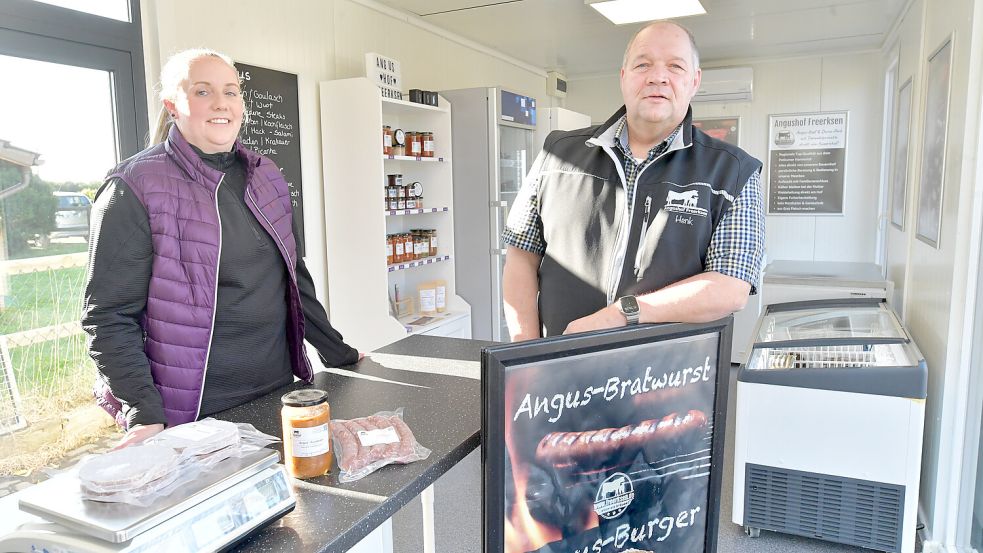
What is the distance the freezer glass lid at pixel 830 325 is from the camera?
2.95 m

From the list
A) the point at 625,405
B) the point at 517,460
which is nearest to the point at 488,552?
the point at 517,460

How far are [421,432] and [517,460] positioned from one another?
387mm

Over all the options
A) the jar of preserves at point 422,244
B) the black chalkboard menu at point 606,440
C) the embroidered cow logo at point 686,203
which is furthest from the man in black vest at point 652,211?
the jar of preserves at point 422,244

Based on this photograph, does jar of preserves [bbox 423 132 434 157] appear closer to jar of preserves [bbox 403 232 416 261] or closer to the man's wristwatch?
jar of preserves [bbox 403 232 416 261]

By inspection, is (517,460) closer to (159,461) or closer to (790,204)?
(159,461)

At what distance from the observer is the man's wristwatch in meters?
1.37

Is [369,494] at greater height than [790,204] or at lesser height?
lesser

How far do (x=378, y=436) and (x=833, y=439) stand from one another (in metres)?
2.14

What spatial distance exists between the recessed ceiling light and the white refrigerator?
3.02 ft

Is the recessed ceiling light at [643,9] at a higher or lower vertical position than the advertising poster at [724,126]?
higher

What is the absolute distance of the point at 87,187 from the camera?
279 centimetres

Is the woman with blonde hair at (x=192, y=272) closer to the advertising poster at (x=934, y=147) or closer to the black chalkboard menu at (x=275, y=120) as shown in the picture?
Result: the black chalkboard menu at (x=275, y=120)

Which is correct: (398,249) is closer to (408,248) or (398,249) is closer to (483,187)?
(408,248)

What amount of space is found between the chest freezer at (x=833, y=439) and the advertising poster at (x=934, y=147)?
52cm
